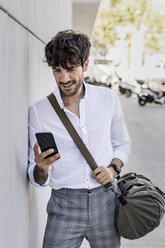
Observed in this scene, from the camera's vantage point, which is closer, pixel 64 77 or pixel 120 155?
A: pixel 64 77

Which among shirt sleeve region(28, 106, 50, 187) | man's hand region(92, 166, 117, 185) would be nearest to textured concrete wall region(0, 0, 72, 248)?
shirt sleeve region(28, 106, 50, 187)

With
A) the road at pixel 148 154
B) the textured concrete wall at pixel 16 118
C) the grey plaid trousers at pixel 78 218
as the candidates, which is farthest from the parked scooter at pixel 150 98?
the grey plaid trousers at pixel 78 218

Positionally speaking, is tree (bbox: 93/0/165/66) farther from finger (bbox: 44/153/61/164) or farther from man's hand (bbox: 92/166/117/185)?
finger (bbox: 44/153/61/164)

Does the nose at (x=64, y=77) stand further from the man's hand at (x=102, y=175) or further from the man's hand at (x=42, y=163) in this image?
the man's hand at (x=102, y=175)

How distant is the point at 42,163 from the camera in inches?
68.4

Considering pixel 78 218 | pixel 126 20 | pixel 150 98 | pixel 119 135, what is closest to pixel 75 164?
pixel 78 218

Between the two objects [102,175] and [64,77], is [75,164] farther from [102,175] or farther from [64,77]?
[64,77]

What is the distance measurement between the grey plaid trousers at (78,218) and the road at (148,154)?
6.04 feet

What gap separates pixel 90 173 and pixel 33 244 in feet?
2.16

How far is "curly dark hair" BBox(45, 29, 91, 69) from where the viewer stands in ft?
6.23

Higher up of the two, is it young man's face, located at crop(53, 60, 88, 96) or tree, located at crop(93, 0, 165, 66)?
tree, located at crop(93, 0, 165, 66)

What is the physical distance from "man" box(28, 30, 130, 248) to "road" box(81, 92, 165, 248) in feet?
6.18

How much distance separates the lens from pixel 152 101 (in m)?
18.7

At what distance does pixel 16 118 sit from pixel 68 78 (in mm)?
422
